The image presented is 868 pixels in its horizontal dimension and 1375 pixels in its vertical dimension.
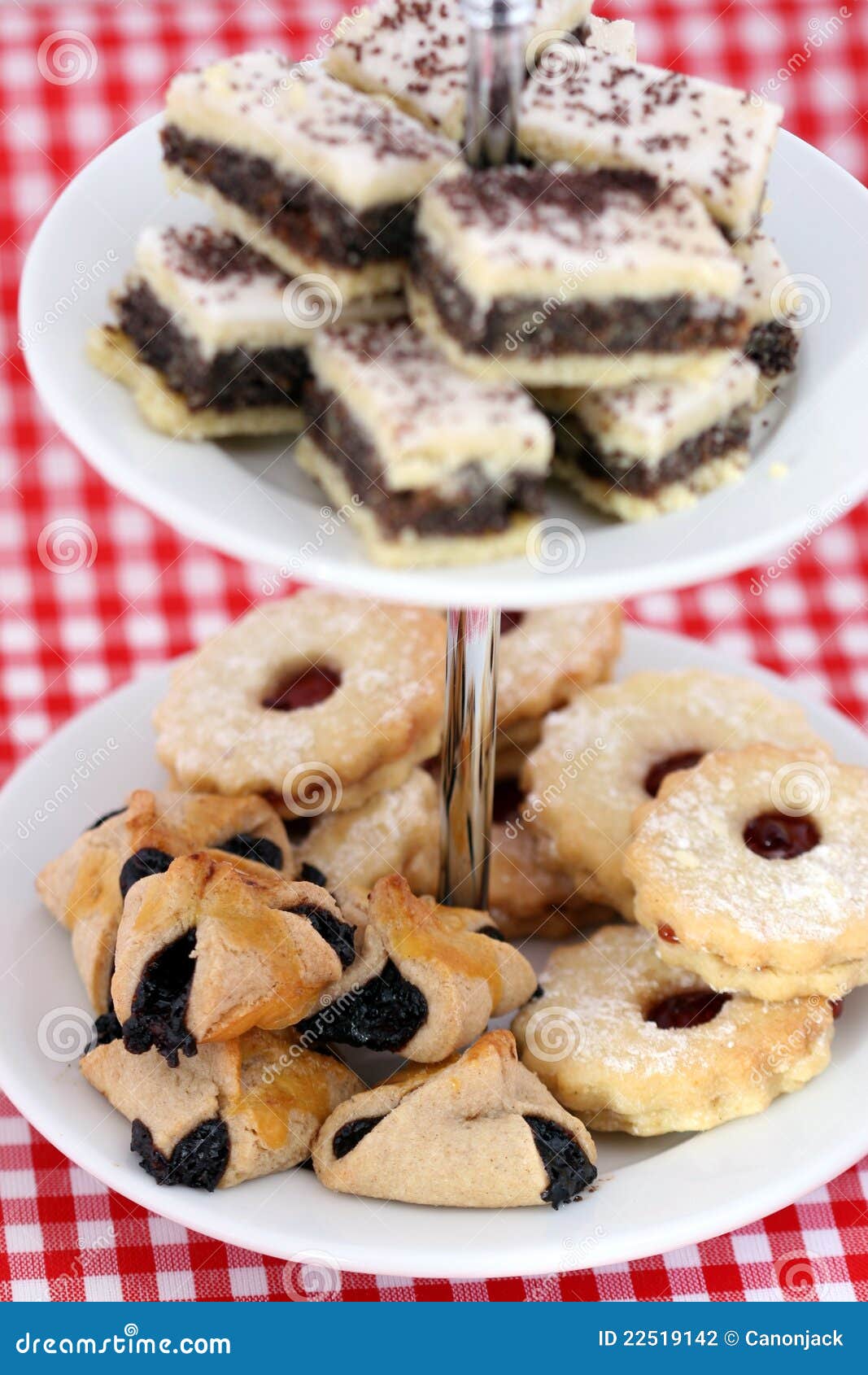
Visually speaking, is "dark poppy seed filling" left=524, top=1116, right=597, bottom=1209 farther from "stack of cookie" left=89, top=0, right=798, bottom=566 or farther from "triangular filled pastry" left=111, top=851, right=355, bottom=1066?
"stack of cookie" left=89, top=0, right=798, bottom=566

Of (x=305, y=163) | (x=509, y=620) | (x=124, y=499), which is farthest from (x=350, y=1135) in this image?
(x=124, y=499)

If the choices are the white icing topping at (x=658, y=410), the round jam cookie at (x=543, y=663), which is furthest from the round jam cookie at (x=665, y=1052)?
the white icing topping at (x=658, y=410)

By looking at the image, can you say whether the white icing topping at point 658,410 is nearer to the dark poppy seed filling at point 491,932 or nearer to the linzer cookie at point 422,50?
the linzer cookie at point 422,50

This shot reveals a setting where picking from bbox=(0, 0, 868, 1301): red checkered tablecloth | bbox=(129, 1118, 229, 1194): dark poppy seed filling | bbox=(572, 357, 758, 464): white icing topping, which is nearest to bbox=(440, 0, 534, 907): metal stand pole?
bbox=(572, 357, 758, 464): white icing topping

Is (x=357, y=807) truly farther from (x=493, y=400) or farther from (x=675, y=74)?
(x=675, y=74)
